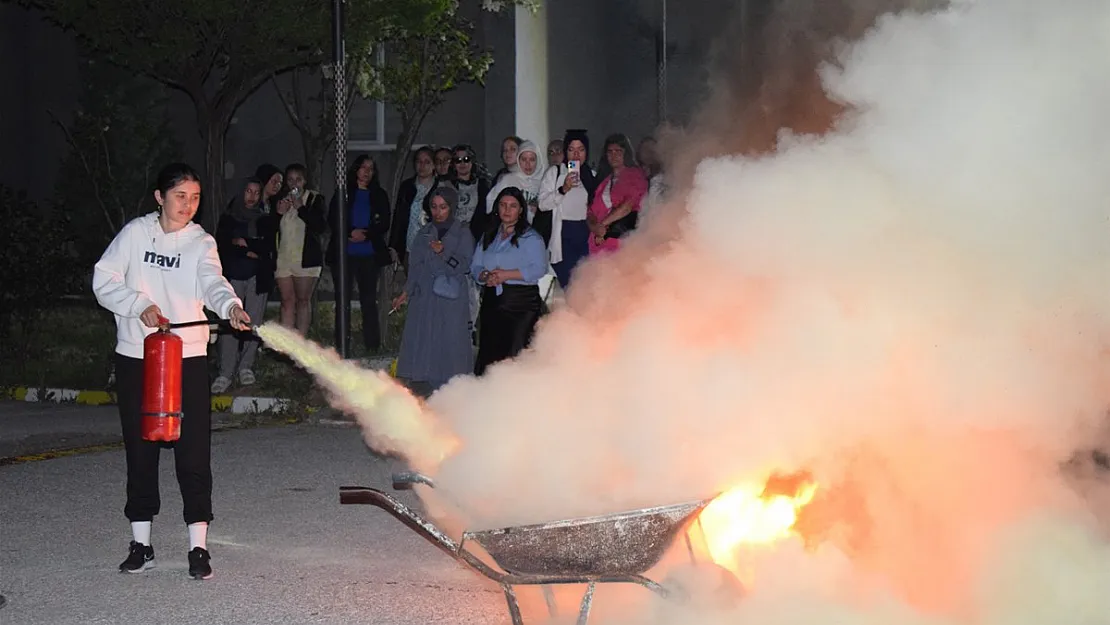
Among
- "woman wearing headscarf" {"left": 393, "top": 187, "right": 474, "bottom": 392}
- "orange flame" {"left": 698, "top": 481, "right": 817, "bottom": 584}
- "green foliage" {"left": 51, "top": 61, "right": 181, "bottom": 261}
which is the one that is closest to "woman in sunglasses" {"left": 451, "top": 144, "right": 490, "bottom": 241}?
"woman wearing headscarf" {"left": 393, "top": 187, "right": 474, "bottom": 392}

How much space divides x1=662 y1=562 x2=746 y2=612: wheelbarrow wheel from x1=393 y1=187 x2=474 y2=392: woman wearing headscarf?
235 inches

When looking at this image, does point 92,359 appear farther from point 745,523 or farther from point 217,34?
point 745,523

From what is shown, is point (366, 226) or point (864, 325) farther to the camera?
point (366, 226)

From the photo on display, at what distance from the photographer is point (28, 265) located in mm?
15062

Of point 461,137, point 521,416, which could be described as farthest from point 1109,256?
point 461,137

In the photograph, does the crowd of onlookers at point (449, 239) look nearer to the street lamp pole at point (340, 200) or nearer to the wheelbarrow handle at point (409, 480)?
the street lamp pole at point (340, 200)

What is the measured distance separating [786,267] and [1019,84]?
1.22 m

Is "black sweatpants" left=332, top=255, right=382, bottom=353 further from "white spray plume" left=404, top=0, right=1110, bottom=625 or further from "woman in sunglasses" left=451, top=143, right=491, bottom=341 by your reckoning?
"white spray plume" left=404, top=0, right=1110, bottom=625

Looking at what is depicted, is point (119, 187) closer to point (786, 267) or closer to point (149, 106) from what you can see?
point (149, 106)

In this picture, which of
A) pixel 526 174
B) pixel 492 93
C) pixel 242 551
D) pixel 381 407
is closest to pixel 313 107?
pixel 492 93

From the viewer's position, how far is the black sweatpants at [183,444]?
287 inches

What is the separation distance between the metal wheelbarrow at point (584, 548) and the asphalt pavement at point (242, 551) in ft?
3.11

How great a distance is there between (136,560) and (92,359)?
9319 mm

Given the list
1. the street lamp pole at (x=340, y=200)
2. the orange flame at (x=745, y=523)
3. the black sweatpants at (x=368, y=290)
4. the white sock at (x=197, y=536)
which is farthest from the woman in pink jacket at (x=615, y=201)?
the orange flame at (x=745, y=523)
